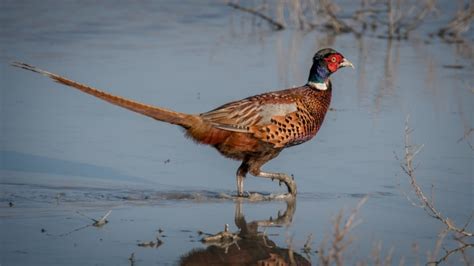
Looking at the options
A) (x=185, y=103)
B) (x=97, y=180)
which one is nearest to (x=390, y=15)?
(x=185, y=103)

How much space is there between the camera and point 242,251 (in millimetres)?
7020

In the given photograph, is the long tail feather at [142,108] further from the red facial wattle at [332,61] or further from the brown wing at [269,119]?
the red facial wattle at [332,61]

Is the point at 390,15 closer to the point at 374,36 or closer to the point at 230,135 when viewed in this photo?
the point at 374,36

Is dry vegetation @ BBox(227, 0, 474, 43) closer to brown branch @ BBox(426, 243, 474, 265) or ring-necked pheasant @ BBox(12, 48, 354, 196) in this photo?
ring-necked pheasant @ BBox(12, 48, 354, 196)

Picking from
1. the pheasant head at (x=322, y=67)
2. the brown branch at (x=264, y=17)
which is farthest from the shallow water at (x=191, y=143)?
the pheasant head at (x=322, y=67)

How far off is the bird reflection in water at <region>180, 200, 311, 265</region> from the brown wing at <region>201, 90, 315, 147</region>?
4.26 feet

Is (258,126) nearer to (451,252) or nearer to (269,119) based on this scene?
(269,119)

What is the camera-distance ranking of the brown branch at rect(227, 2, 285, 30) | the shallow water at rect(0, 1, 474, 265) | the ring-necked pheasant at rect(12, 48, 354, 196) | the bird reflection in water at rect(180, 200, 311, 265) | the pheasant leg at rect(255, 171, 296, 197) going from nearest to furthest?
the bird reflection in water at rect(180, 200, 311, 265) → the shallow water at rect(0, 1, 474, 265) → the pheasant leg at rect(255, 171, 296, 197) → the ring-necked pheasant at rect(12, 48, 354, 196) → the brown branch at rect(227, 2, 285, 30)

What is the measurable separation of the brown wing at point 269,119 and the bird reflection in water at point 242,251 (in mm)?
1297

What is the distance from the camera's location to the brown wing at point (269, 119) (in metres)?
8.78

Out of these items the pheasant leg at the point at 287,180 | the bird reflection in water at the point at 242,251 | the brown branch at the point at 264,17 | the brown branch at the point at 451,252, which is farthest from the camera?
the brown branch at the point at 264,17

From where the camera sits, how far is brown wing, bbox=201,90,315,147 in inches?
346

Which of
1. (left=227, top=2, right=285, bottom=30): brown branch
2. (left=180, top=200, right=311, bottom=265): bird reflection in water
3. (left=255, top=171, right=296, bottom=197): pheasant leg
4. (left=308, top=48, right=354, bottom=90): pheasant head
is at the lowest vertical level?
(left=180, top=200, right=311, bottom=265): bird reflection in water

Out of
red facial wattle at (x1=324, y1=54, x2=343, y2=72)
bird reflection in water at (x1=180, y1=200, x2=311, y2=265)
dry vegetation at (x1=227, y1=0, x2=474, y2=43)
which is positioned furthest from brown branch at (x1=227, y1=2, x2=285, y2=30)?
bird reflection in water at (x1=180, y1=200, x2=311, y2=265)
